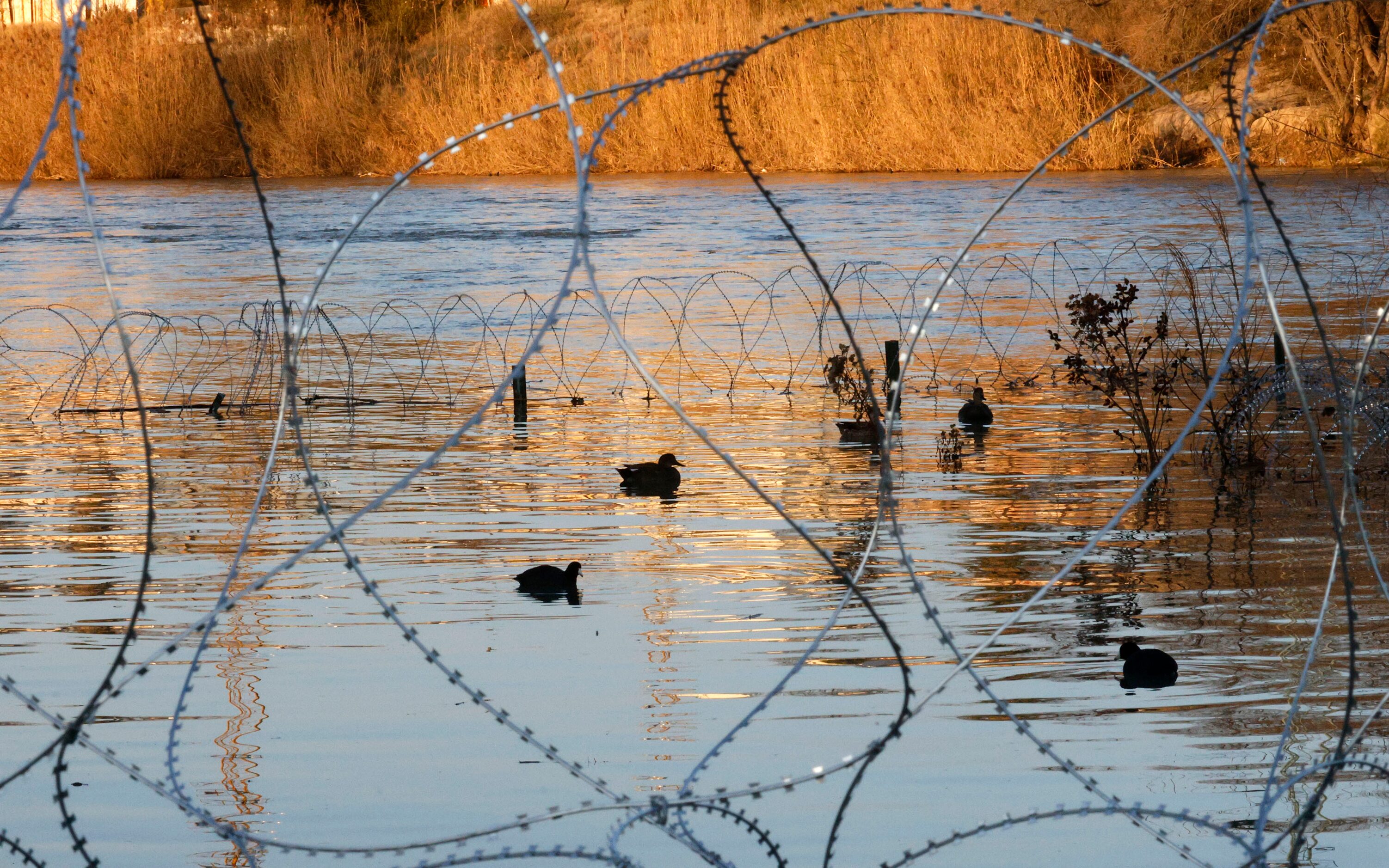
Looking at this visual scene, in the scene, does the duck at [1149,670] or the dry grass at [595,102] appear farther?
the dry grass at [595,102]

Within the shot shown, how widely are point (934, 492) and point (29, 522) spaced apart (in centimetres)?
433

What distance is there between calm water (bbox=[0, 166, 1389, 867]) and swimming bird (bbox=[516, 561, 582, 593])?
3.4 inches

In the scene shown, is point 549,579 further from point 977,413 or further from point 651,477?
point 977,413

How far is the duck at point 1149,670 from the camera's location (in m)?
5.55

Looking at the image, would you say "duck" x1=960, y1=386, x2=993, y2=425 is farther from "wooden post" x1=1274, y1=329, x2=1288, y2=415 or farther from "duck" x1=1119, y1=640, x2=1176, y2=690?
"duck" x1=1119, y1=640, x2=1176, y2=690

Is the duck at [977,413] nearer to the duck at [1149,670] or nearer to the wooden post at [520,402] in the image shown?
the wooden post at [520,402]

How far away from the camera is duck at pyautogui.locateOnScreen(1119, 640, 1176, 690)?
18.2 ft

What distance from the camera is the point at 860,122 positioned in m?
32.2

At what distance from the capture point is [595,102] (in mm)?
32688

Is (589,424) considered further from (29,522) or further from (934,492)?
A: (29,522)

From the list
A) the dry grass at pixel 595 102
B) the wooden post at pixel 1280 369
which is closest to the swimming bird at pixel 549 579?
the wooden post at pixel 1280 369

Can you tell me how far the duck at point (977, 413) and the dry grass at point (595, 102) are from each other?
1943 centimetres

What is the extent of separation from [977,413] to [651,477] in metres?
2.62

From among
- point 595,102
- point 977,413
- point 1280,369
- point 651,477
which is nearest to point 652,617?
point 651,477
